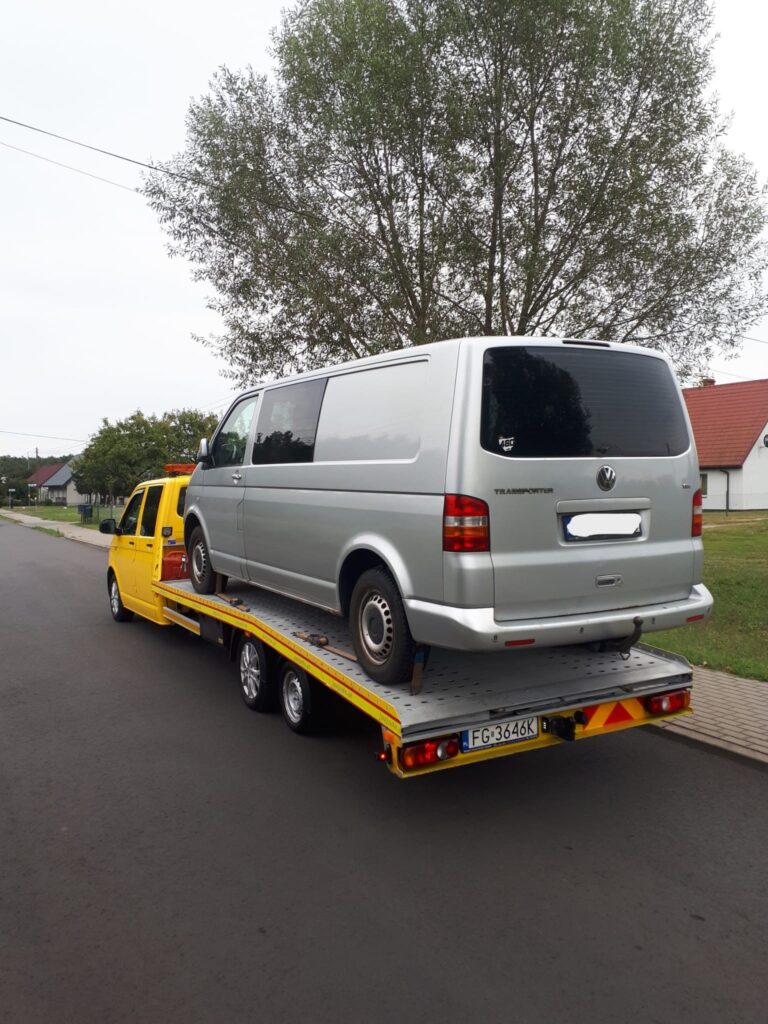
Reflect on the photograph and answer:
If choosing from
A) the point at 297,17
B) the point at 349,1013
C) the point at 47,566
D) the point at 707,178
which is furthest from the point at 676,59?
the point at 47,566

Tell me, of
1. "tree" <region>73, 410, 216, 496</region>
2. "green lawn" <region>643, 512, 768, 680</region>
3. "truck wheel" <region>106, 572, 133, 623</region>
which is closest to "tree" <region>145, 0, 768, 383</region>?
A: "green lawn" <region>643, 512, 768, 680</region>

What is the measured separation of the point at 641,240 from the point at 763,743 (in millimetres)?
7739

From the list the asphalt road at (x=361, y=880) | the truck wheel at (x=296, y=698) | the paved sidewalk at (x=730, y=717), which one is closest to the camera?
the asphalt road at (x=361, y=880)

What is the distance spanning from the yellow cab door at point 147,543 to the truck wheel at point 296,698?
3.22 meters

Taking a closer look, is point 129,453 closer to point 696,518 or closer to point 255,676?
point 255,676

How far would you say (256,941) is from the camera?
3.04m

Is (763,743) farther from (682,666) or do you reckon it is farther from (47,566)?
(47,566)

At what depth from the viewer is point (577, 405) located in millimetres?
4184

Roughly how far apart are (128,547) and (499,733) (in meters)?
6.37

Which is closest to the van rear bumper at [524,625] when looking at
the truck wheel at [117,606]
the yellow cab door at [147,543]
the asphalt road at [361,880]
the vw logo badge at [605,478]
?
the vw logo badge at [605,478]

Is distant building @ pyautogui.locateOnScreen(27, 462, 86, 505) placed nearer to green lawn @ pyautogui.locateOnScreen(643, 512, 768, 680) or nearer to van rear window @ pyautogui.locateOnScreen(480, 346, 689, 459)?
green lawn @ pyautogui.locateOnScreen(643, 512, 768, 680)

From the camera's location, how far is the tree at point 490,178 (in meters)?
10.5

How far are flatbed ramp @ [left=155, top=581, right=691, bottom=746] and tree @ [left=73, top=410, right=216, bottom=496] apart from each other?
3184 centimetres

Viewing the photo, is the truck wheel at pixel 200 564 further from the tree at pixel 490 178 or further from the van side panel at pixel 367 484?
the tree at pixel 490 178
